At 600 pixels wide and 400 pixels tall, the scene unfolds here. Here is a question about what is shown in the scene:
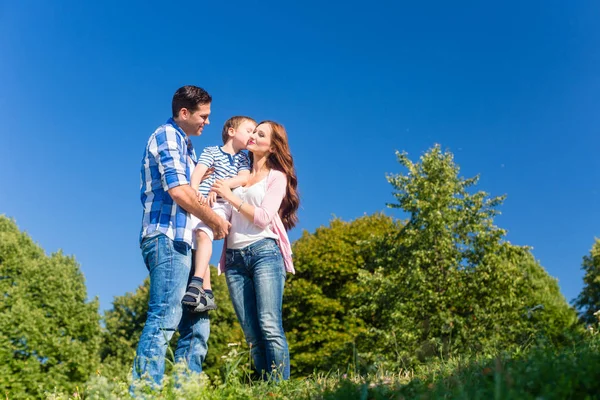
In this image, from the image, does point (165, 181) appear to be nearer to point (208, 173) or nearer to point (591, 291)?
point (208, 173)

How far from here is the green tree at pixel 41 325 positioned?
861 inches

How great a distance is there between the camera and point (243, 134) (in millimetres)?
6516

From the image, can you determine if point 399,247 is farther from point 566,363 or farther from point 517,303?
point 566,363

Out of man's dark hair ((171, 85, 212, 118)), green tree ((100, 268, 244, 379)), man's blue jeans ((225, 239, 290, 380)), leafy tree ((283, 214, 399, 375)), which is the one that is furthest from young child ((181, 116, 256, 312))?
green tree ((100, 268, 244, 379))

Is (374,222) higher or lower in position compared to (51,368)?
higher

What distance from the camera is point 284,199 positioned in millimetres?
6477

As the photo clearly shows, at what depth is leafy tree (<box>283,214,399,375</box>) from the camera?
2727 centimetres

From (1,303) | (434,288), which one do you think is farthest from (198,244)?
(1,303)

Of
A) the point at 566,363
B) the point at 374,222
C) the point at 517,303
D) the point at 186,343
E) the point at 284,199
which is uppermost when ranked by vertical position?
the point at 374,222

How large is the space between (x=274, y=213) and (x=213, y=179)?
2.78ft

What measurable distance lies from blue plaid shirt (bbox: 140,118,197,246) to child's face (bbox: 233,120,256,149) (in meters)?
0.90

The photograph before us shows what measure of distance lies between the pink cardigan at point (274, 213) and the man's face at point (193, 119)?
0.86m

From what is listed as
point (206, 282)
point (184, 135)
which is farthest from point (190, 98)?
point (206, 282)

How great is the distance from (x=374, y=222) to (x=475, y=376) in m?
27.1
